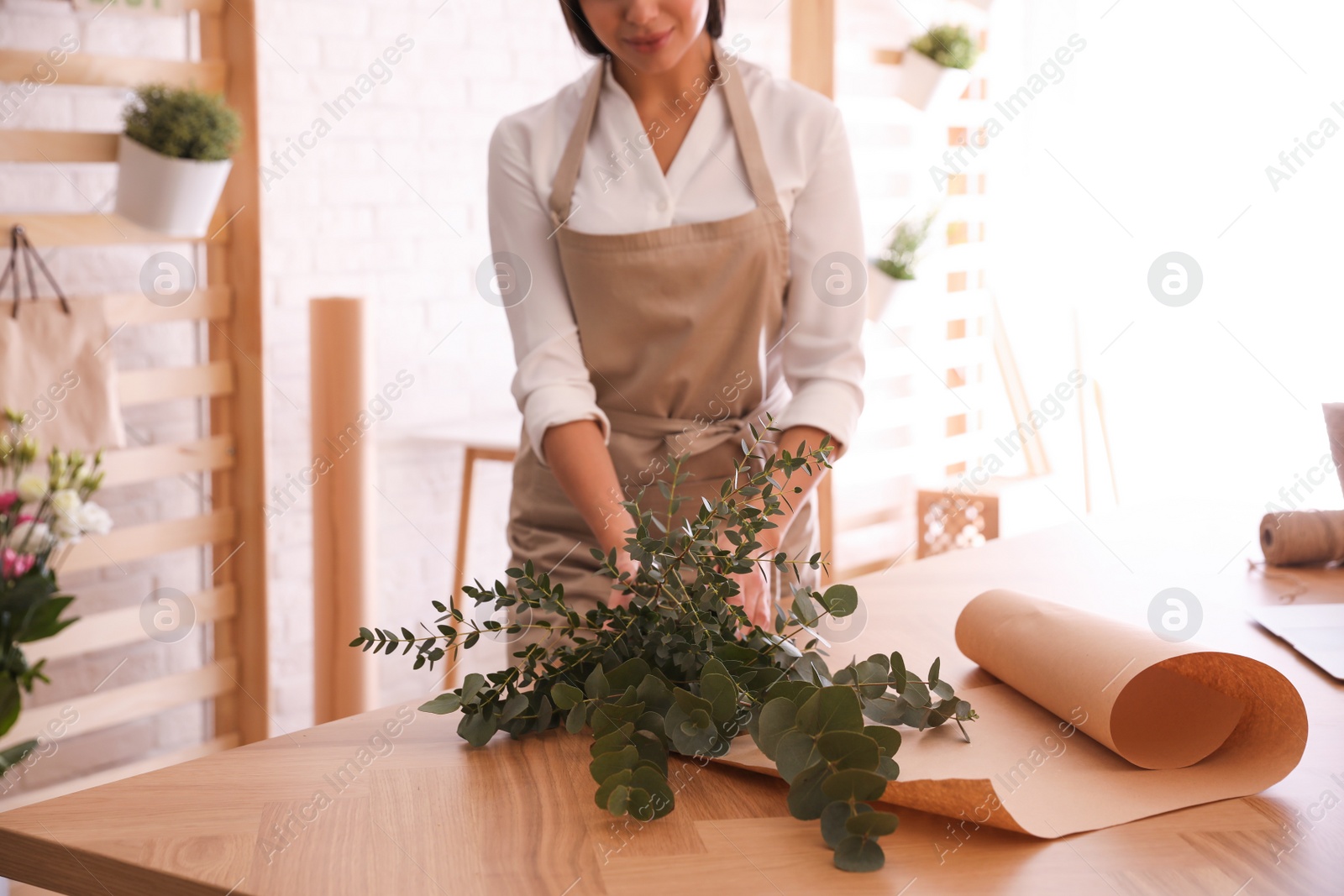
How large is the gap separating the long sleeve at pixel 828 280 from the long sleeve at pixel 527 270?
1.03 feet

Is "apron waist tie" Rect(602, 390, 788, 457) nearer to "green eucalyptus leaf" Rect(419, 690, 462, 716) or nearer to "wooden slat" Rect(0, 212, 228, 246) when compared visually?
"green eucalyptus leaf" Rect(419, 690, 462, 716)

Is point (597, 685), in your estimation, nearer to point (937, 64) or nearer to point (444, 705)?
point (444, 705)

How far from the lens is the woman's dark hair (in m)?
1.72

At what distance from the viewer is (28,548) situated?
2.36m

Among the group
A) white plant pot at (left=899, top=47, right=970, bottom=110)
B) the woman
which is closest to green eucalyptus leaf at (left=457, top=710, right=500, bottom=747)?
the woman

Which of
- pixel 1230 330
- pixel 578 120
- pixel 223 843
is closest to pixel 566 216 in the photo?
pixel 578 120

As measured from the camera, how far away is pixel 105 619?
275cm

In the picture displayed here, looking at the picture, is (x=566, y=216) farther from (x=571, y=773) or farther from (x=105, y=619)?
(x=105, y=619)

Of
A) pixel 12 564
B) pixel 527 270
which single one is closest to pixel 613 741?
pixel 527 270

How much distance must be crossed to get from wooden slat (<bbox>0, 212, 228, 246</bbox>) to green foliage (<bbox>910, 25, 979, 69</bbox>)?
2.70m

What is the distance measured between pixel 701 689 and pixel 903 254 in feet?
11.3

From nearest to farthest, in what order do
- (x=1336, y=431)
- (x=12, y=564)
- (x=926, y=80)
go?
(x=1336, y=431), (x=12, y=564), (x=926, y=80)

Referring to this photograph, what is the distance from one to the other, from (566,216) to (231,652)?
176 centimetres

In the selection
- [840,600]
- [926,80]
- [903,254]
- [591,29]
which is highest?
[926,80]
